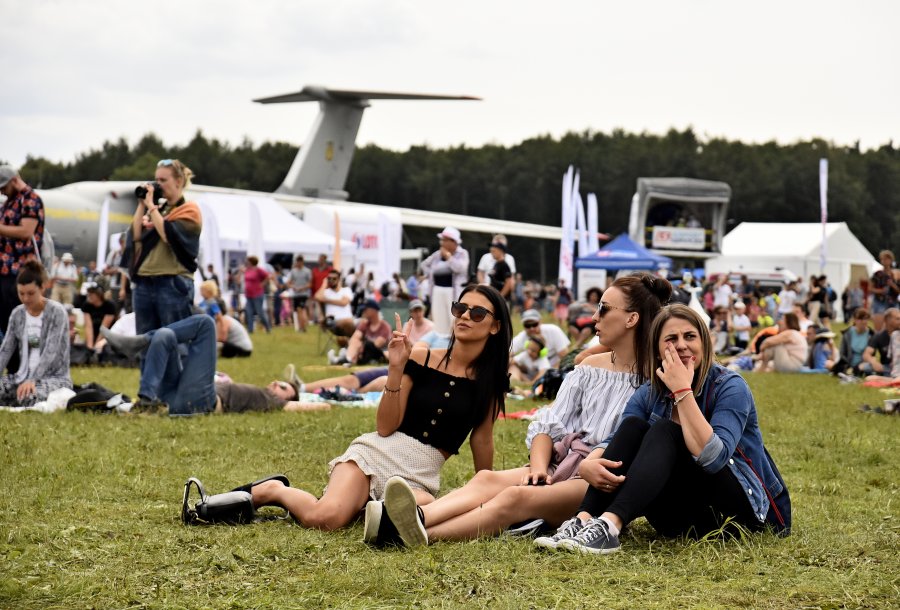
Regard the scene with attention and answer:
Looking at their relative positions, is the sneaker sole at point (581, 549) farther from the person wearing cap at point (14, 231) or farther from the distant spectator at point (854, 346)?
the distant spectator at point (854, 346)

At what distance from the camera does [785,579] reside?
3.41 metres

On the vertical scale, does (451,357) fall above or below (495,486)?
above

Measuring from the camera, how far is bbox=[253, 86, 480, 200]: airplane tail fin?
4462 centimetres

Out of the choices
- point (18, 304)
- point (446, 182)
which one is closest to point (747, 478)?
point (18, 304)

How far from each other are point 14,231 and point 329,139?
37697 millimetres

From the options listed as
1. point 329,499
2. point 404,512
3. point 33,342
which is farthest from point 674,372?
point 33,342

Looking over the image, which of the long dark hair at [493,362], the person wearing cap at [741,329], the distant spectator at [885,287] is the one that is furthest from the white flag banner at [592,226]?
the long dark hair at [493,362]

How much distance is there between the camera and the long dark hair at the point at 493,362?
457 centimetres

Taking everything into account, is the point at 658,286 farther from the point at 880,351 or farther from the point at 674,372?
the point at 880,351

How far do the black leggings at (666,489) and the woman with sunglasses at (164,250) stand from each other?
4.87 metres

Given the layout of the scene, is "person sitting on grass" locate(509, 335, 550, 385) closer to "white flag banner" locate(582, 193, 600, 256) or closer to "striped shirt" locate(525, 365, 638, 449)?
"striped shirt" locate(525, 365, 638, 449)

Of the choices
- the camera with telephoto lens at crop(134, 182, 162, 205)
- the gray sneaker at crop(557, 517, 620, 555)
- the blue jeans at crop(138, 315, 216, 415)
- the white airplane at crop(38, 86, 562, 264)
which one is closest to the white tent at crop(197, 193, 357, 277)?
the white airplane at crop(38, 86, 562, 264)

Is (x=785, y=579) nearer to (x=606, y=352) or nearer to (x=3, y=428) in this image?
(x=606, y=352)

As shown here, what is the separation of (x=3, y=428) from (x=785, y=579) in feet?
17.8
